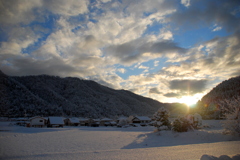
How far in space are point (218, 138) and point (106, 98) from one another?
432 ft

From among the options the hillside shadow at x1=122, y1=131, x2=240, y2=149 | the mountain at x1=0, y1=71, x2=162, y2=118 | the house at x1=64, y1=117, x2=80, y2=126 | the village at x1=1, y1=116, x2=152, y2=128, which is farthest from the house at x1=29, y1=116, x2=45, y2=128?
the hillside shadow at x1=122, y1=131, x2=240, y2=149

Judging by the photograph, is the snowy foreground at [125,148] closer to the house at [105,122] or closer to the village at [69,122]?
the village at [69,122]

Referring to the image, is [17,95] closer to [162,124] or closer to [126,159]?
[162,124]

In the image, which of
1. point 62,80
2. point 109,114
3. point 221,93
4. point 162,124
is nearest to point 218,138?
point 162,124

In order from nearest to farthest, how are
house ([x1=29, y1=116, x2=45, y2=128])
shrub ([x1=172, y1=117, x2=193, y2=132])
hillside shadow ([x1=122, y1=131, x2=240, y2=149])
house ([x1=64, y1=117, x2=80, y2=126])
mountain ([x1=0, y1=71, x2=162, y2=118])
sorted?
1. hillside shadow ([x1=122, y1=131, x2=240, y2=149])
2. shrub ([x1=172, y1=117, x2=193, y2=132])
3. house ([x1=29, y1=116, x2=45, y2=128])
4. house ([x1=64, y1=117, x2=80, y2=126])
5. mountain ([x1=0, y1=71, x2=162, y2=118])

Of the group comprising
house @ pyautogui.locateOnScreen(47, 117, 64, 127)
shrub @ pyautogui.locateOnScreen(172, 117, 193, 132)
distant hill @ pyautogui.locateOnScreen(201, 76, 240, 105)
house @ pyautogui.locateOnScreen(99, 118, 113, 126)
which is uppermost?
distant hill @ pyautogui.locateOnScreen(201, 76, 240, 105)

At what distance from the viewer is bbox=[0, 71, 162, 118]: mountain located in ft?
304

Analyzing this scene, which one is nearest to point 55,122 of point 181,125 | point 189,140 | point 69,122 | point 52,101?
point 69,122

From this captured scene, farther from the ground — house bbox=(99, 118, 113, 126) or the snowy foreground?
the snowy foreground

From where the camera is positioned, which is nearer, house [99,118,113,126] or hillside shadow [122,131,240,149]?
hillside shadow [122,131,240,149]

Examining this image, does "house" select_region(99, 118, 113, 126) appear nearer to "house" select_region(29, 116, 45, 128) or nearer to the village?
the village

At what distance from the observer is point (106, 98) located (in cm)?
15012

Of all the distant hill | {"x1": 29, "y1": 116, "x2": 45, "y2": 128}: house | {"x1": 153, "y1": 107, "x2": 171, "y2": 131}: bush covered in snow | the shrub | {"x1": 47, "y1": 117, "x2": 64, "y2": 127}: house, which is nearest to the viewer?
the shrub

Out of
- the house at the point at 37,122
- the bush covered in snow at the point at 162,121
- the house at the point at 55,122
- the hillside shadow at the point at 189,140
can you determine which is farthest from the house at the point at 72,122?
the hillside shadow at the point at 189,140
